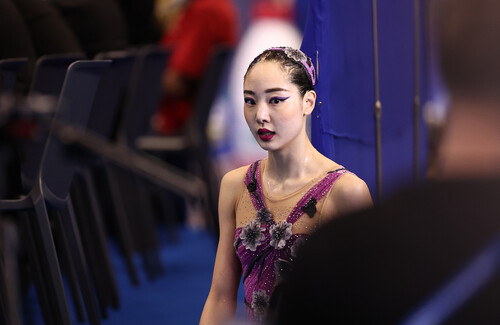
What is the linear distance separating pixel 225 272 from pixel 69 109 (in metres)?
0.78

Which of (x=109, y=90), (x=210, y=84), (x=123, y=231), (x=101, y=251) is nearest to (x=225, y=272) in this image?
(x=101, y=251)

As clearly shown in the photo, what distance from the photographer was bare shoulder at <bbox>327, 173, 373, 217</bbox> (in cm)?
159

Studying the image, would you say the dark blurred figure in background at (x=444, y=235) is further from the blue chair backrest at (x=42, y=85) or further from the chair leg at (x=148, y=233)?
the chair leg at (x=148, y=233)

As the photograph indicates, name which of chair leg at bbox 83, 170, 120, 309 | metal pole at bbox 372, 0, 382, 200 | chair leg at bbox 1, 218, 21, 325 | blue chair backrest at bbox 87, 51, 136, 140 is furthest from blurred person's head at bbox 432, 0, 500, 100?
chair leg at bbox 83, 170, 120, 309

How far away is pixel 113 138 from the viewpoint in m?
3.57

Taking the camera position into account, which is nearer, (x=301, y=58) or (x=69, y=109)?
(x=301, y=58)

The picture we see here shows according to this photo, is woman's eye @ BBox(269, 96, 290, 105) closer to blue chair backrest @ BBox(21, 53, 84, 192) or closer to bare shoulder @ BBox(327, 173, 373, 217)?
bare shoulder @ BBox(327, 173, 373, 217)

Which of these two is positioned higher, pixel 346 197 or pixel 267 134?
pixel 267 134

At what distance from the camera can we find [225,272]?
1715 mm

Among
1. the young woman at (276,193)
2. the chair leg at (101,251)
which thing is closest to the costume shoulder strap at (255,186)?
the young woman at (276,193)

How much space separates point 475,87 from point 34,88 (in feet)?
5.62

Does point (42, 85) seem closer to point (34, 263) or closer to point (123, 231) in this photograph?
point (34, 263)

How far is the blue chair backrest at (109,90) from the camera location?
3029 mm

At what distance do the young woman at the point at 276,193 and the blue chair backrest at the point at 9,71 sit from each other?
752 mm
